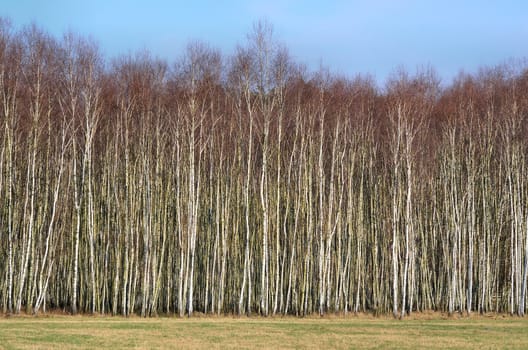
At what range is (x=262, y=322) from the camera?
30.1 metres

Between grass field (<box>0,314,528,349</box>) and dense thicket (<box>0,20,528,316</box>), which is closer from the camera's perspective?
grass field (<box>0,314,528,349</box>)

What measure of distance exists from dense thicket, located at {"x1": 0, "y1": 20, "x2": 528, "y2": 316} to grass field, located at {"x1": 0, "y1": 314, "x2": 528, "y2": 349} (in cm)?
496

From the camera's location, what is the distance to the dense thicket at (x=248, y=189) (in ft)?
113

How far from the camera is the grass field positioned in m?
20.8

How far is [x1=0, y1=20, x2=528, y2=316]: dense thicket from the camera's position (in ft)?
113

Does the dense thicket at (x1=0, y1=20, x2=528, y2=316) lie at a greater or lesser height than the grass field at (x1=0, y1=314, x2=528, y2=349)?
greater

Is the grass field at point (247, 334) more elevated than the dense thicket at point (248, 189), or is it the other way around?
the dense thicket at point (248, 189)

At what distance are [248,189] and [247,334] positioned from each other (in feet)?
43.0

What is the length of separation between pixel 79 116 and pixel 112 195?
5327mm

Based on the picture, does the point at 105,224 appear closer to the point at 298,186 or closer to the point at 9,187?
the point at 9,187

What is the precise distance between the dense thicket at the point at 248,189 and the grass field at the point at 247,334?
4964 millimetres

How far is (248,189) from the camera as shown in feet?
120

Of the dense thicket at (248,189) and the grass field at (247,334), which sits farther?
the dense thicket at (248,189)

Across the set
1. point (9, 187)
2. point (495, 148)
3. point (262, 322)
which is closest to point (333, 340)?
point (262, 322)
